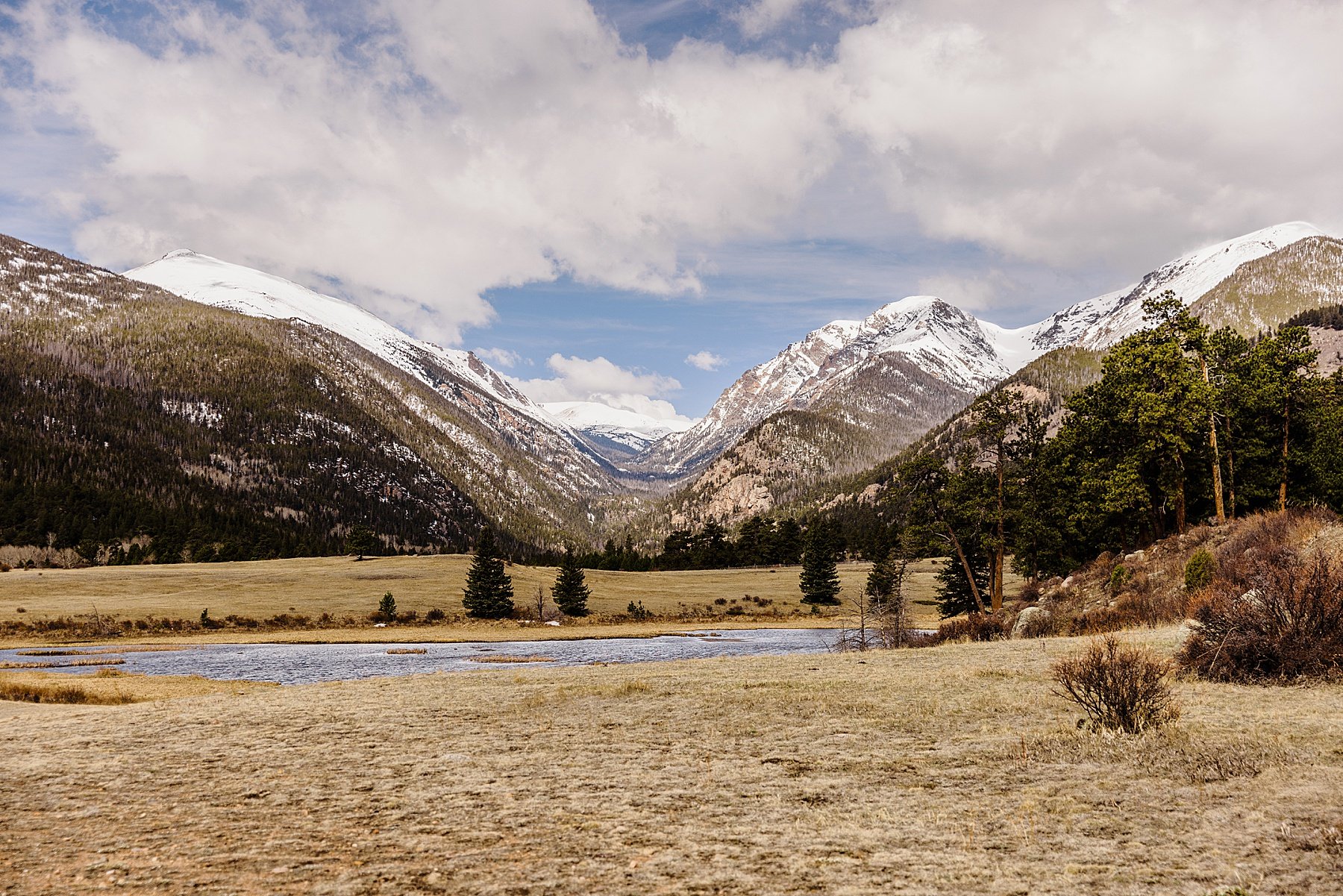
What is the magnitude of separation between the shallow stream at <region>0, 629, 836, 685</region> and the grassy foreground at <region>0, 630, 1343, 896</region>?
2165 cm

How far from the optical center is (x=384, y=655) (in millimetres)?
51406

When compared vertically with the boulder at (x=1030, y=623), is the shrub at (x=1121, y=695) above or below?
above

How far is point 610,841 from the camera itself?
26.2ft

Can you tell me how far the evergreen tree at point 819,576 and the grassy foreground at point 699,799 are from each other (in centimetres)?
8358

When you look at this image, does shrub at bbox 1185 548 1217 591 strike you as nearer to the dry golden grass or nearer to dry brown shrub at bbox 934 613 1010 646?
dry brown shrub at bbox 934 613 1010 646

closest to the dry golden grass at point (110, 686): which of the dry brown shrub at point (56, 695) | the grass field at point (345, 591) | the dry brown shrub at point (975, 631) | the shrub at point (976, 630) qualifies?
the dry brown shrub at point (56, 695)

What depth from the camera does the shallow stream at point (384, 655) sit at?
135 ft

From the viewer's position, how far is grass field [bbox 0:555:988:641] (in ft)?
250

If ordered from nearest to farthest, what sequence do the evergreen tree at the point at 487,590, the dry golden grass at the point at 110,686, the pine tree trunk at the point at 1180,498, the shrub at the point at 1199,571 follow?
the dry golden grass at the point at 110,686, the shrub at the point at 1199,571, the pine tree trunk at the point at 1180,498, the evergreen tree at the point at 487,590

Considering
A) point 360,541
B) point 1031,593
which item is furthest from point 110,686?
point 360,541

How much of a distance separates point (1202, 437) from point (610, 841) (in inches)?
2157

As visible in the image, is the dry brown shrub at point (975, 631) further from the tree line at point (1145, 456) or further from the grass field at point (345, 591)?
the grass field at point (345, 591)

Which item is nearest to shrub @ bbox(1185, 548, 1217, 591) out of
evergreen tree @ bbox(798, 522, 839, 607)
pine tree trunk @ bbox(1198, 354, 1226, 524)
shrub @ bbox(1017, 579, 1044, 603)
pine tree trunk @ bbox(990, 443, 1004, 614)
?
pine tree trunk @ bbox(1198, 354, 1226, 524)

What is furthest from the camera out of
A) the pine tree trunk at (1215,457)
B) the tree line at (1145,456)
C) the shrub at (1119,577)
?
the tree line at (1145,456)
